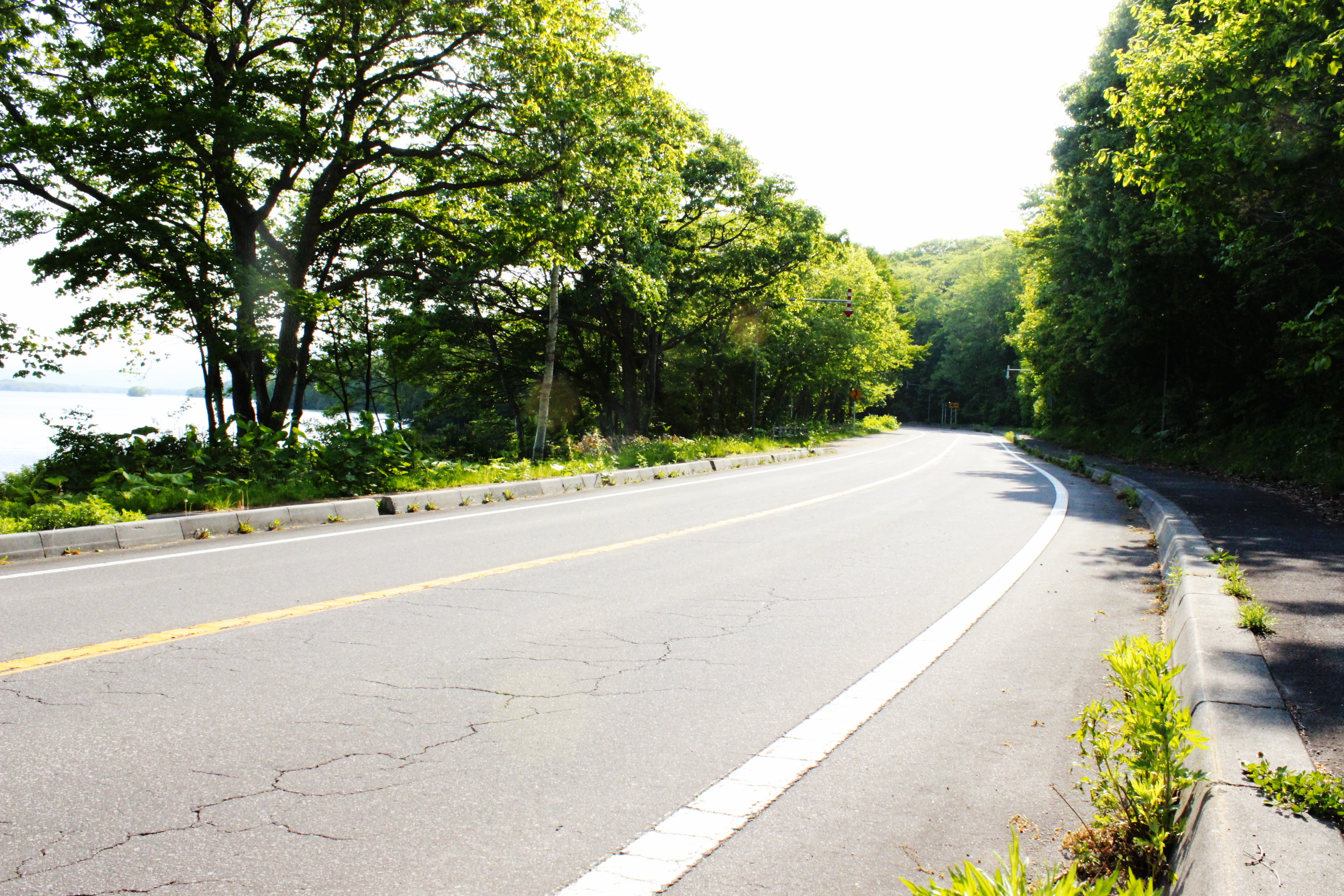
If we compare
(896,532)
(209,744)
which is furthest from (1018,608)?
(209,744)

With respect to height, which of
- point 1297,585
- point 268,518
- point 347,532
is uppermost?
point 268,518

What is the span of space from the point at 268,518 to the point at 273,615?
16.3 feet

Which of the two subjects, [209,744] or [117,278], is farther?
[117,278]

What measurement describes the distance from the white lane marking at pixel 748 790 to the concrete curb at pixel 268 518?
25.2 feet

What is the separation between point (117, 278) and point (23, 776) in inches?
784

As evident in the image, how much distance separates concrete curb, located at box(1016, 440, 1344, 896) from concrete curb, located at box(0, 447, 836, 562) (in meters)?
9.14

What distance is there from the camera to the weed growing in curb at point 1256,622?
4.68 meters

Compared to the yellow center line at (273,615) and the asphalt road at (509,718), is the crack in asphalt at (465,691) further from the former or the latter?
the yellow center line at (273,615)

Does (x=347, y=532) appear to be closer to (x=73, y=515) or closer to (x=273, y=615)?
(x=73, y=515)

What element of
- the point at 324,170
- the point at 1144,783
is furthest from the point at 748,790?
the point at 324,170

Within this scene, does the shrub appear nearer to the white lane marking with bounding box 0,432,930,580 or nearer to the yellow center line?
the white lane marking with bounding box 0,432,930,580

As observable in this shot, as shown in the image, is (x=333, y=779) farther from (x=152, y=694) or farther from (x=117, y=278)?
(x=117, y=278)

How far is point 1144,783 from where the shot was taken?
263cm

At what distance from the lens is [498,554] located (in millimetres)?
7883
